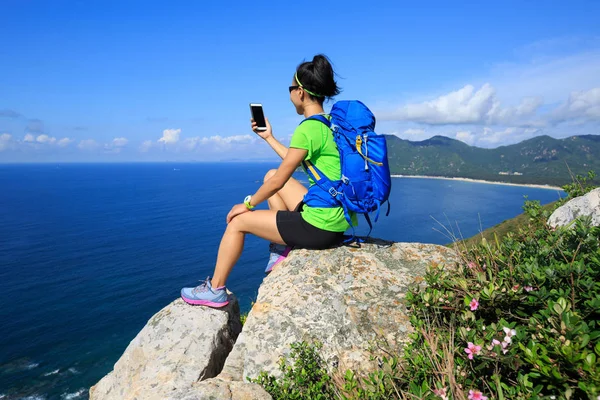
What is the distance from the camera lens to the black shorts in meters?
5.57

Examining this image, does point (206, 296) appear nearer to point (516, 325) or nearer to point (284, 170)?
point (284, 170)

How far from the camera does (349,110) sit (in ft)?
17.5

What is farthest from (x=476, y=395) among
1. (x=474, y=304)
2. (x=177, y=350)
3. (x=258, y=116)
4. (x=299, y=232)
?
(x=258, y=116)

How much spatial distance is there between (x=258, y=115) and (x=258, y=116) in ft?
0.06

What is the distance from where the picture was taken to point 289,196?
20.9ft

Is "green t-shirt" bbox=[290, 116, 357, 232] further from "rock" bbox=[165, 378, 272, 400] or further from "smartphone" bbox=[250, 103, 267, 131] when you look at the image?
"rock" bbox=[165, 378, 272, 400]

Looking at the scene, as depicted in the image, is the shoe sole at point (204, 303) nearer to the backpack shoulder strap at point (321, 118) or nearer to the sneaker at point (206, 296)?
the sneaker at point (206, 296)

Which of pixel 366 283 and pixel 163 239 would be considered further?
pixel 163 239

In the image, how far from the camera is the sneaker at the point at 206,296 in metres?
6.38

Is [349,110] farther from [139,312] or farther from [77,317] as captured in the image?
[77,317]

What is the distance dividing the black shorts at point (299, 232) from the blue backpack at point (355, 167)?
422mm

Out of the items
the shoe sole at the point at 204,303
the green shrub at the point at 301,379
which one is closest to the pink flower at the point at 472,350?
the green shrub at the point at 301,379

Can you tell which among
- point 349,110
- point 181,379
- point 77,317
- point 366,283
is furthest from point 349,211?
point 77,317

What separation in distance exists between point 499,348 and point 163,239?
262 ft
